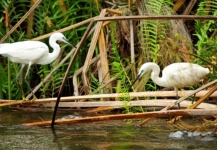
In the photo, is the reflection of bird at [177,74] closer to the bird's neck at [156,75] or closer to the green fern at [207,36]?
the bird's neck at [156,75]

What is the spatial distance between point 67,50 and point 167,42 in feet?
7.40

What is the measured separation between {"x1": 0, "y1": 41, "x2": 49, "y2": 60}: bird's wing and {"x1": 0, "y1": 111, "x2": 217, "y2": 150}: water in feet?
4.26

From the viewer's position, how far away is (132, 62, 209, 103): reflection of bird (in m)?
8.14

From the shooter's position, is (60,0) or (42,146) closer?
(42,146)

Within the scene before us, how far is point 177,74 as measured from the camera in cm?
844

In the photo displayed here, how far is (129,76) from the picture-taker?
9.23 meters

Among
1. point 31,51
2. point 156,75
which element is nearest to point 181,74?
point 156,75

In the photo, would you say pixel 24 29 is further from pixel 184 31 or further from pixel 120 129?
pixel 120 129

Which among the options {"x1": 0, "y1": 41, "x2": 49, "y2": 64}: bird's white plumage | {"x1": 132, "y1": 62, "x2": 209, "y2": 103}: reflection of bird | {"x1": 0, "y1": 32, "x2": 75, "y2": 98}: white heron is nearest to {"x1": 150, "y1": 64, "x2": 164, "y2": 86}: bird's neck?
{"x1": 132, "y1": 62, "x2": 209, "y2": 103}: reflection of bird

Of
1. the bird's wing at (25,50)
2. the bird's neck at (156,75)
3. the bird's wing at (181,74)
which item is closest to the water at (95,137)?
the bird's wing at (181,74)

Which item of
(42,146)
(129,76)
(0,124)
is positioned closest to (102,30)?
(129,76)

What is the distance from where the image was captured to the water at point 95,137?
6.65m

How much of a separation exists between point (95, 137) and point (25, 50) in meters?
2.79

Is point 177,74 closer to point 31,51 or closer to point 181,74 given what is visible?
point 181,74
